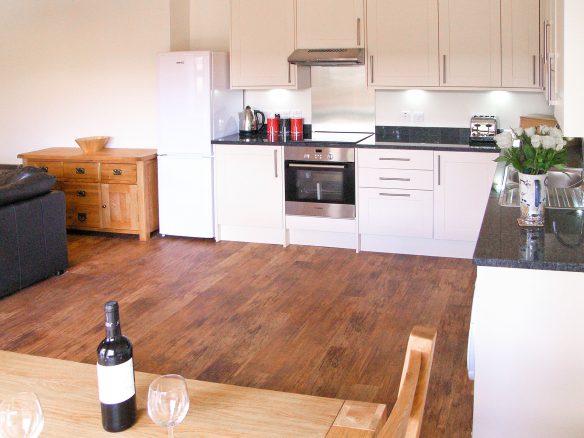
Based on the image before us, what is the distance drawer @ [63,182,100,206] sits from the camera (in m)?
7.42

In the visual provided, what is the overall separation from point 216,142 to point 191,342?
8.72 ft

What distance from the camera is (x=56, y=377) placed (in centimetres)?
204

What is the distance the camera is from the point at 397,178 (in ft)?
21.6

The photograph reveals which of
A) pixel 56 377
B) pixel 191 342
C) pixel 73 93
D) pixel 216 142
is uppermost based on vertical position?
pixel 73 93

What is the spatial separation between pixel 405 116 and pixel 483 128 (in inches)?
29.4

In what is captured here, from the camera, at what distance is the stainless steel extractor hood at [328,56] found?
667 cm

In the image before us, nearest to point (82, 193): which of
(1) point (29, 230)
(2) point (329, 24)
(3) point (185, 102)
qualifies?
(3) point (185, 102)

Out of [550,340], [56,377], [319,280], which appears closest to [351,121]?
[319,280]

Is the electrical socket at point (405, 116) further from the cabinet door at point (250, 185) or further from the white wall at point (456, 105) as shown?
the cabinet door at point (250, 185)

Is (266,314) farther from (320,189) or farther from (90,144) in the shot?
(90,144)

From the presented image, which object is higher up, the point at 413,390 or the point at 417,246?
the point at 413,390

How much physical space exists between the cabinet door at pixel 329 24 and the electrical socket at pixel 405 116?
0.78m

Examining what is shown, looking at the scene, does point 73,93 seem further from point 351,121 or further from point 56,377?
point 56,377

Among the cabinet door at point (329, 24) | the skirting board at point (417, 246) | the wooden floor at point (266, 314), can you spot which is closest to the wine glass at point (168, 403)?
the wooden floor at point (266, 314)
